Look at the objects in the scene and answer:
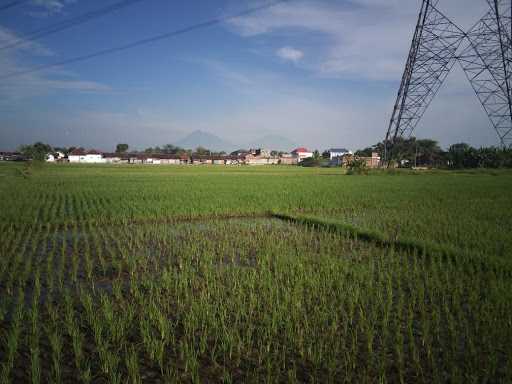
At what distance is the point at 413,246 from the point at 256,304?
145 inches

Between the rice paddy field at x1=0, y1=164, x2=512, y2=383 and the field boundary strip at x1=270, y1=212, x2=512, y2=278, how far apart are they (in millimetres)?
30

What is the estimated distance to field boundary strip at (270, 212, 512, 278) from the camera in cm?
456

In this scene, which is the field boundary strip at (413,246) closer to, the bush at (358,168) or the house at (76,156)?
the bush at (358,168)

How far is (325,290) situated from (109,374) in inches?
93.6

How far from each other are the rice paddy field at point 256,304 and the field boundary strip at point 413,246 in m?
0.03

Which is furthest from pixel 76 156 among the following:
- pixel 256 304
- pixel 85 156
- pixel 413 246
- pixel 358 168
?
pixel 256 304

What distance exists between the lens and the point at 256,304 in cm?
347

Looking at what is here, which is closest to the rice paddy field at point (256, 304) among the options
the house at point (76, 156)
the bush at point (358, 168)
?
the bush at point (358, 168)

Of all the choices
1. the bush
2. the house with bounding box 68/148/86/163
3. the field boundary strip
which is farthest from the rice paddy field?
the house with bounding box 68/148/86/163

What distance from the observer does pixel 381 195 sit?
45.2 feet

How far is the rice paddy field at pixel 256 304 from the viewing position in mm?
2408

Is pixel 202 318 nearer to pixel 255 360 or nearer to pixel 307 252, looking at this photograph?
pixel 255 360

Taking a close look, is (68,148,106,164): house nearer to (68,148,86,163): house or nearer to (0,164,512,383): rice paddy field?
(68,148,86,163): house

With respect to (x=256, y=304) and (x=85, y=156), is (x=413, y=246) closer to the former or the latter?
(x=256, y=304)
